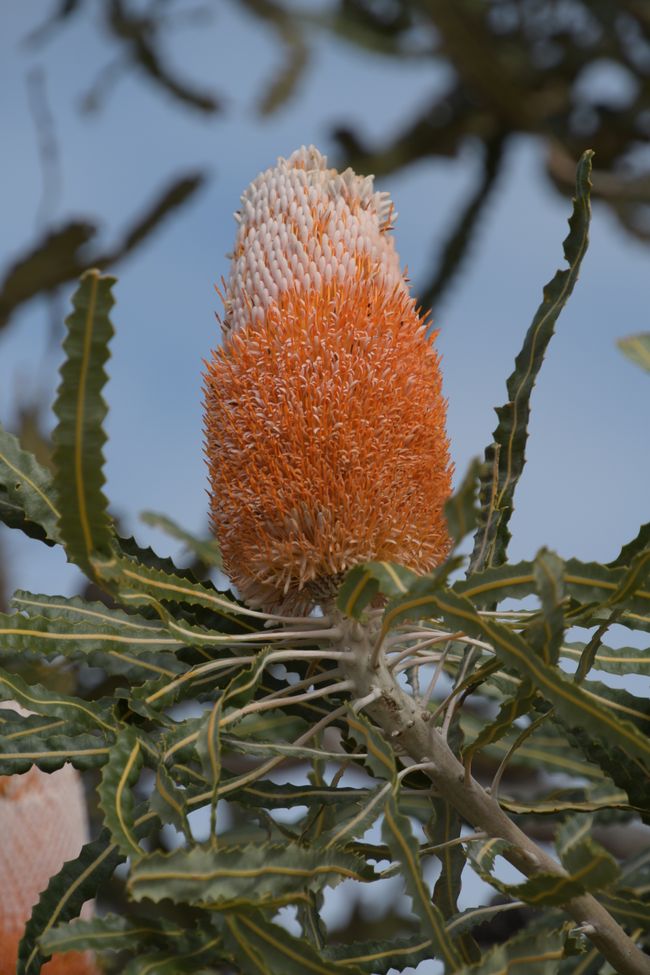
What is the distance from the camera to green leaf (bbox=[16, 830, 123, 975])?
37.1 inches

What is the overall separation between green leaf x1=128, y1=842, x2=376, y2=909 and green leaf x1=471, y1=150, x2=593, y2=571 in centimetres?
34

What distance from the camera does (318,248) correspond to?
39.8 inches

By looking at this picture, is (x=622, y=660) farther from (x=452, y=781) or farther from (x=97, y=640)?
(x=97, y=640)

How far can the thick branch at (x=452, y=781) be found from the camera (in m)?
0.94

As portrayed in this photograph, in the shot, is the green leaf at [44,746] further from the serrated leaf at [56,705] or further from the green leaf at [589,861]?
the green leaf at [589,861]

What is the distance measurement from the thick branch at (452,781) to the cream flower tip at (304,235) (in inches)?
11.9

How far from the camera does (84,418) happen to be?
0.78 metres

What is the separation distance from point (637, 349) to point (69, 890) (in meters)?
0.73

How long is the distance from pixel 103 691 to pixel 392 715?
104 cm

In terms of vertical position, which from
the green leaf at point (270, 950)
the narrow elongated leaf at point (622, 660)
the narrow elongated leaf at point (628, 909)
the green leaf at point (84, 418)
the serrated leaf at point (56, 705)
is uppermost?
the green leaf at point (84, 418)

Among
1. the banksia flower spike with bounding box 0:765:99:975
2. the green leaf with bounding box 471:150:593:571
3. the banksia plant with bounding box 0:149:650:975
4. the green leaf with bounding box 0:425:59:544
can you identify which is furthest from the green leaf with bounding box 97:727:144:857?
the banksia flower spike with bounding box 0:765:99:975

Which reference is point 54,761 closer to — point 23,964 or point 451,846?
point 23,964

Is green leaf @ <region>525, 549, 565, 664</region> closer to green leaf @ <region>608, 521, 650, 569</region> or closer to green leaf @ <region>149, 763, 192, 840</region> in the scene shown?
green leaf @ <region>608, 521, 650, 569</region>

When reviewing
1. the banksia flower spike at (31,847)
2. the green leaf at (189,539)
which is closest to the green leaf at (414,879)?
the banksia flower spike at (31,847)
